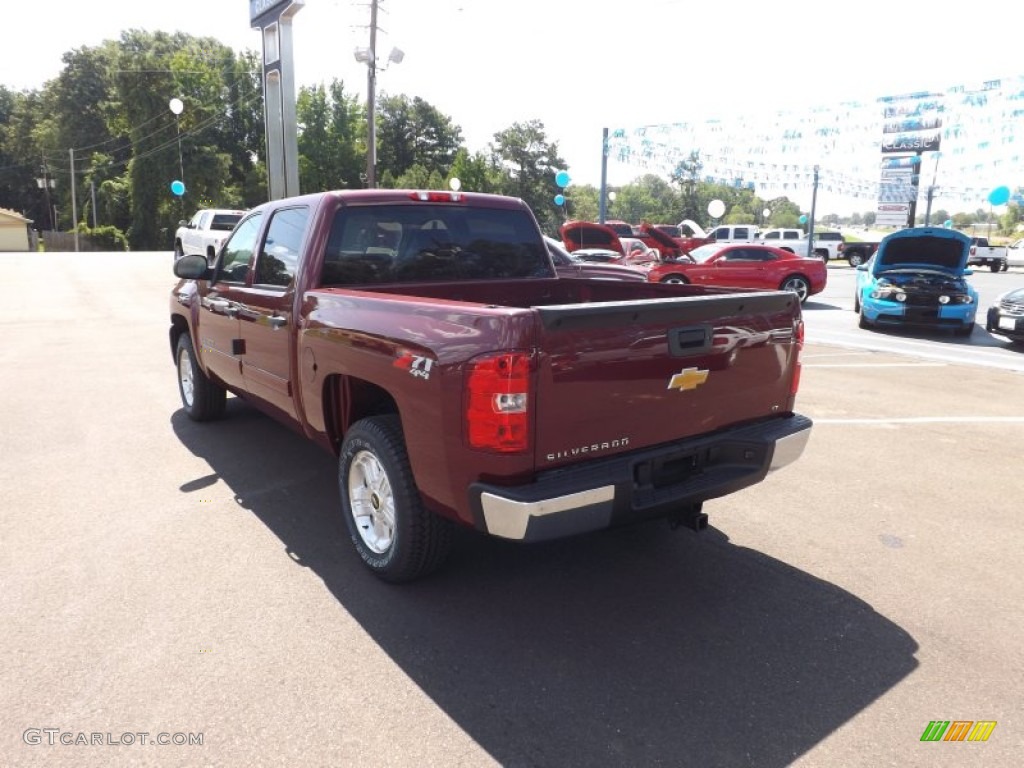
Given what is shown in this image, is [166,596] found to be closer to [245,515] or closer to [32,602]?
[32,602]

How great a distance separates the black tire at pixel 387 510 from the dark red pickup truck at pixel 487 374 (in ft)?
0.03

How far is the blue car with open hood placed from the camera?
1230cm

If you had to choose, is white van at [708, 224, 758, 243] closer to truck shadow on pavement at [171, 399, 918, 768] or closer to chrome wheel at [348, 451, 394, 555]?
truck shadow on pavement at [171, 399, 918, 768]

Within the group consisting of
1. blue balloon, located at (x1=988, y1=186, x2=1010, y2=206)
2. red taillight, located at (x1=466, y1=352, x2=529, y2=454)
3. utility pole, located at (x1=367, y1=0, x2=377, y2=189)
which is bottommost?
red taillight, located at (x1=466, y1=352, x2=529, y2=454)

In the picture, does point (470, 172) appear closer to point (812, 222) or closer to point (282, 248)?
point (812, 222)

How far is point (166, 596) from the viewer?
11.1ft

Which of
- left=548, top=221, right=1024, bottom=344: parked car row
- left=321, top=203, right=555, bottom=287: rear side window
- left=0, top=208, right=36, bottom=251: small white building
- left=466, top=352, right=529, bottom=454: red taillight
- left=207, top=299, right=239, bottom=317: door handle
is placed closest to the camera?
left=466, top=352, right=529, bottom=454: red taillight

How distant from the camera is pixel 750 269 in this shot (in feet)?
57.3

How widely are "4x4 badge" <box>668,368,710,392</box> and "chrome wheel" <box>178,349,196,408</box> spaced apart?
4.69 meters

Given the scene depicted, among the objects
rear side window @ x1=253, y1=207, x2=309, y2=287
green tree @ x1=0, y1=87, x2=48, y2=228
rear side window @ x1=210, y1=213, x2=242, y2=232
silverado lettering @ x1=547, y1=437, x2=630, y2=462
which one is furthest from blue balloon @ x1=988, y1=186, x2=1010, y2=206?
green tree @ x1=0, y1=87, x2=48, y2=228

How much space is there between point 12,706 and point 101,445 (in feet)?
11.5

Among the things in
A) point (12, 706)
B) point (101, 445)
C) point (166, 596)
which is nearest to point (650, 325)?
point (166, 596)

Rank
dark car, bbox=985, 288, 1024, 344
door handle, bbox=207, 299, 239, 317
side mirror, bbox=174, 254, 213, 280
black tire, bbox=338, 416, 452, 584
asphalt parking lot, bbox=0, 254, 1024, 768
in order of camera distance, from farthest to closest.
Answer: dark car, bbox=985, 288, 1024, 344 < side mirror, bbox=174, 254, 213, 280 < door handle, bbox=207, 299, 239, 317 < black tire, bbox=338, 416, 452, 584 < asphalt parking lot, bbox=0, 254, 1024, 768

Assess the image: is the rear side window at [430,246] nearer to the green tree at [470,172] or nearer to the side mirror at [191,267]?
the side mirror at [191,267]
